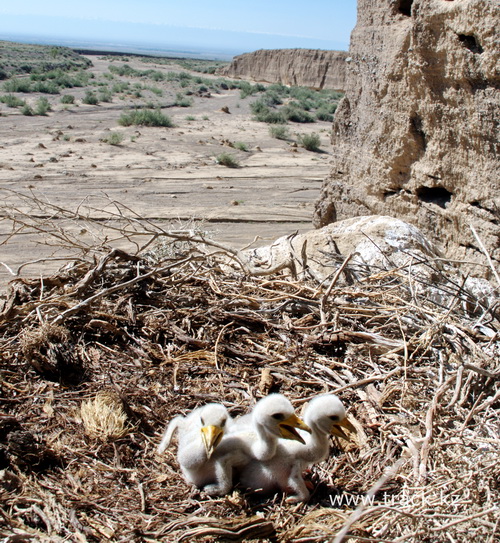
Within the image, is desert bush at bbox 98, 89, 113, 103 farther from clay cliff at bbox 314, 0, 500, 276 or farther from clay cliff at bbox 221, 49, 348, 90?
clay cliff at bbox 314, 0, 500, 276

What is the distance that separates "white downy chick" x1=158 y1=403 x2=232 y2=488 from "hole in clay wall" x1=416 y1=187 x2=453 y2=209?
403 cm

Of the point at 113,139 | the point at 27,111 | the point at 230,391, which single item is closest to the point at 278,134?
the point at 113,139

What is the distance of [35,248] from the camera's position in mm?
9273

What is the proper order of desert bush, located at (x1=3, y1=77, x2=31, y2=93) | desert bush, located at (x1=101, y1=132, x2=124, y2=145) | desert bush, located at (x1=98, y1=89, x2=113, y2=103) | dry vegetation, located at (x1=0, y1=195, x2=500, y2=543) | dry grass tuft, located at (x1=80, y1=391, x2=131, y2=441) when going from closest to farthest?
1. dry vegetation, located at (x1=0, y1=195, x2=500, y2=543)
2. dry grass tuft, located at (x1=80, y1=391, x2=131, y2=441)
3. desert bush, located at (x1=101, y1=132, x2=124, y2=145)
4. desert bush, located at (x1=98, y1=89, x2=113, y2=103)
5. desert bush, located at (x1=3, y1=77, x2=31, y2=93)

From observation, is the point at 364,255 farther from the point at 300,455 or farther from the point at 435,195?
the point at 300,455

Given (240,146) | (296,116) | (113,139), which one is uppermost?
(296,116)

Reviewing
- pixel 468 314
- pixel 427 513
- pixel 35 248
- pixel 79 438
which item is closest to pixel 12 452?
pixel 79 438

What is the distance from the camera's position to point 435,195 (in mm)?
6230

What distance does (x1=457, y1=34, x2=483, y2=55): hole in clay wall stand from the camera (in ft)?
17.3

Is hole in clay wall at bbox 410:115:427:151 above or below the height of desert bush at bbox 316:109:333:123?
below

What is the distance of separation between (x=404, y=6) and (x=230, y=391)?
4.59m

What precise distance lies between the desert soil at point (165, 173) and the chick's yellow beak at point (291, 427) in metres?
4.00
